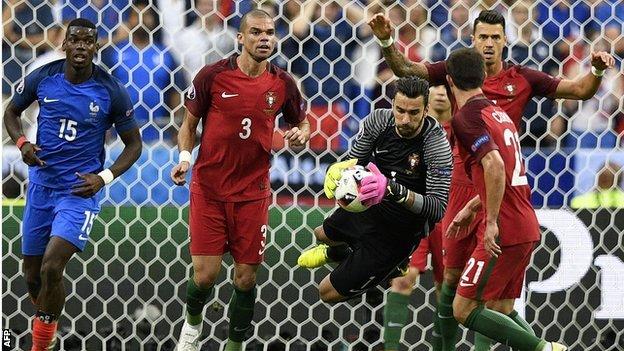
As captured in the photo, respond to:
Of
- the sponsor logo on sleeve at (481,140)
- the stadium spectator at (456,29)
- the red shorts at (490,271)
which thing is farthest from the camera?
the stadium spectator at (456,29)

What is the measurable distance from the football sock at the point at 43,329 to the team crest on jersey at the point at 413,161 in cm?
193

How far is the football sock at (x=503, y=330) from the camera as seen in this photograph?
5965mm

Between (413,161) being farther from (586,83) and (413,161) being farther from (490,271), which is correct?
(586,83)

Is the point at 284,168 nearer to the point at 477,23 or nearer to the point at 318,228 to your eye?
the point at 318,228

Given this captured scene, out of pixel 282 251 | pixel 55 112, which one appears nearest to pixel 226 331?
pixel 282 251

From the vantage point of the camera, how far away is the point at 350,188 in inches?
230

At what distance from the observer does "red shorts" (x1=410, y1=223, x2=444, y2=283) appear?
22.4ft

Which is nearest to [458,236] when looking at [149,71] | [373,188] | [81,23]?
[373,188]

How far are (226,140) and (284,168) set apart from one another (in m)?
0.68

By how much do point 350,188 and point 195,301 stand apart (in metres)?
1.22

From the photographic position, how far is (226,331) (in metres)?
7.13

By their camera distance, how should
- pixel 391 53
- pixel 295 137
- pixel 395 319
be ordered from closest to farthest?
pixel 295 137 → pixel 391 53 → pixel 395 319

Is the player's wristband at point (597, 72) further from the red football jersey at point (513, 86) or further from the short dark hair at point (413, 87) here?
the short dark hair at point (413, 87)

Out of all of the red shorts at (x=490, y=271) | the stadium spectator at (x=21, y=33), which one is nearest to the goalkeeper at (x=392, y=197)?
the red shorts at (x=490, y=271)
